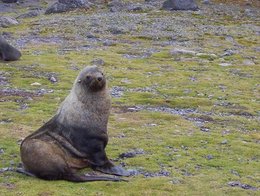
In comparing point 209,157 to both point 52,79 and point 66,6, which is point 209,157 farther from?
point 66,6

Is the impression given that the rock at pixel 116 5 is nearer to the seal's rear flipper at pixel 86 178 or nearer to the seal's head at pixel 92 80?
the seal's head at pixel 92 80

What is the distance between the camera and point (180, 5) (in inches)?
2726

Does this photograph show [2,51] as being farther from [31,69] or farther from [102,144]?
[102,144]

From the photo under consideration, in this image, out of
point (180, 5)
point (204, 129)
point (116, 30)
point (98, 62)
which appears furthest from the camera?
point (180, 5)

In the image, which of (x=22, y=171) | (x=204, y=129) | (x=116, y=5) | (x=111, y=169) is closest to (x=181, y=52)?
(x=204, y=129)

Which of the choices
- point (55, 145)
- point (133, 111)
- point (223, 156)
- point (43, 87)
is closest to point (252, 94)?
point (133, 111)

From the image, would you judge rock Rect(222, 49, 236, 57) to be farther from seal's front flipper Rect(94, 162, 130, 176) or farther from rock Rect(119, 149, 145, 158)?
seal's front flipper Rect(94, 162, 130, 176)

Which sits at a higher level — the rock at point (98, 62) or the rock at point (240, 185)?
the rock at point (240, 185)

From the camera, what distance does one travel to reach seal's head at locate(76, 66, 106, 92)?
16250 mm

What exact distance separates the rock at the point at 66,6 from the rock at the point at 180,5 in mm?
9341

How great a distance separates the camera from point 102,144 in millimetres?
16125

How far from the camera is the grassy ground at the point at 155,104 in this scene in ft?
52.3

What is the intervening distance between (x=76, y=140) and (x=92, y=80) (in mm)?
1645

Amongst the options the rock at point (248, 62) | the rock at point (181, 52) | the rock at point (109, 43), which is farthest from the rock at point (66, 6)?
the rock at point (248, 62)
